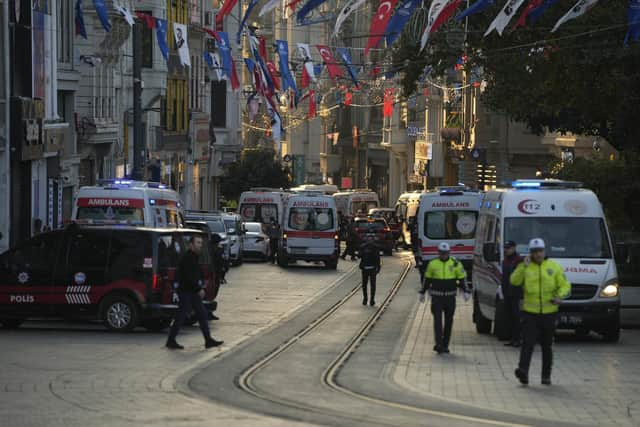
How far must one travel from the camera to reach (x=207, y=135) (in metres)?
71.7

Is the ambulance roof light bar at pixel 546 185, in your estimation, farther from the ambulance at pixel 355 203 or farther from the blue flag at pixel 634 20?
the ambulance at pixel 355 203

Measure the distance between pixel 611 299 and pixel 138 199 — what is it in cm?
1185

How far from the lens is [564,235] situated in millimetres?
22562

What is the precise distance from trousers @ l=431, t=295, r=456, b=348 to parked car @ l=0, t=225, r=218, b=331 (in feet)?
14.9

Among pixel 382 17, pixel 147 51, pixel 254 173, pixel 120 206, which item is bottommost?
pixel 120 206

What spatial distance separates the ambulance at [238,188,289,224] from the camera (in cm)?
5581

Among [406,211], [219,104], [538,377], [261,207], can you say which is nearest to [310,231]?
[261,207]

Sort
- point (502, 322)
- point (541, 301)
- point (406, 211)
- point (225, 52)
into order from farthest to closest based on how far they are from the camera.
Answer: point (406, 211)
point (225, 52)
point (502, 322)
point (541, 301)

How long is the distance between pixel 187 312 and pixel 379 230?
3440 cm

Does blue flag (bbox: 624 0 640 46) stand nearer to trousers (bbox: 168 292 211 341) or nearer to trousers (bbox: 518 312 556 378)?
trousers (bbox: 518 312 556 378)

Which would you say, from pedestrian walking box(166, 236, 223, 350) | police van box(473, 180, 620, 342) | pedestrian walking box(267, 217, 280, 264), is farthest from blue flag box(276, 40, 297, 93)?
pedestrian walking box(166, 236, 223, 350)

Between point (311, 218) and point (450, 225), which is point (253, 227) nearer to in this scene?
point (311, 218)

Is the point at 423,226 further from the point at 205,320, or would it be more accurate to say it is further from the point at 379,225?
the point at 205,320

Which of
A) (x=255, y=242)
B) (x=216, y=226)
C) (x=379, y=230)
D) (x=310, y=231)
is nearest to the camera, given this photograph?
(x=216, y=226)
